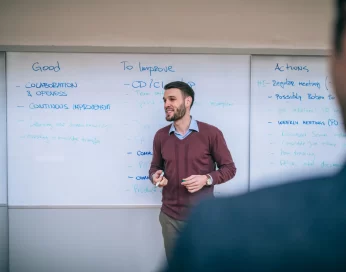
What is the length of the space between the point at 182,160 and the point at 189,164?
0.18ft

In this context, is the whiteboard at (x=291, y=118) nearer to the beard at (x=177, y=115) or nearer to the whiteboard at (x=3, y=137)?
the beard at (x=177, y=115)

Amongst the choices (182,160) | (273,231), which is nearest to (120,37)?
(182,160)

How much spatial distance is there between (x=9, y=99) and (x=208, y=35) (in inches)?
64.5

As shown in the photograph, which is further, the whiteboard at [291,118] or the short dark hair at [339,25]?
the whiteboard at [291,118]

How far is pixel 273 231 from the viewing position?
1.36 ft

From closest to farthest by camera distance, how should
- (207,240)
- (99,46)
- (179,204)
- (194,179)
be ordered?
(207,240) → (194,179) → (179,204) → (99,46)

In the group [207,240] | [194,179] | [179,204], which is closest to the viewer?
[207,240]

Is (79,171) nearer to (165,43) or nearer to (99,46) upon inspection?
(99,46)

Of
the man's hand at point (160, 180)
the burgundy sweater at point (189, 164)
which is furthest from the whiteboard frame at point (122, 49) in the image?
the man's hand at point (160, 180)

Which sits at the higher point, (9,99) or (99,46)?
(99,46)

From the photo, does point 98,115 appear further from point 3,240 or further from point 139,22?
point 3,240

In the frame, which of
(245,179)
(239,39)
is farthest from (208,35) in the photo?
(245,179)

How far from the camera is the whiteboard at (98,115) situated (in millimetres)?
2703

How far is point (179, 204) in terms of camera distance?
225 centimetres
